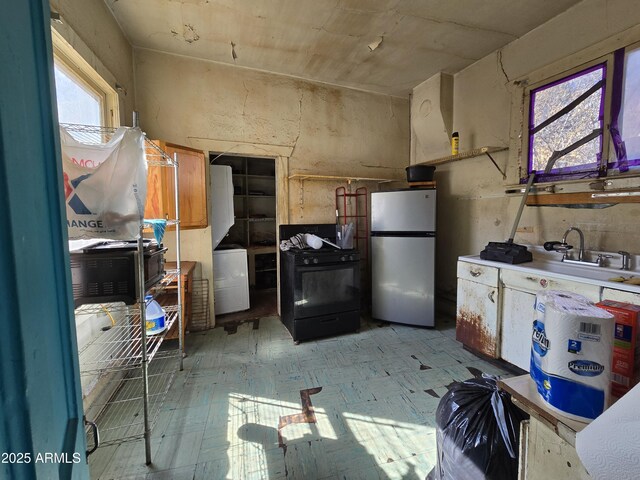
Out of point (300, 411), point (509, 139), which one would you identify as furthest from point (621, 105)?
point (300, 411)

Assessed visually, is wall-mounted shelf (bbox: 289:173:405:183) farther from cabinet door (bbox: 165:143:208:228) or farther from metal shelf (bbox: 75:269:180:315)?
metal shelf (bbox: 75:269:180:315)

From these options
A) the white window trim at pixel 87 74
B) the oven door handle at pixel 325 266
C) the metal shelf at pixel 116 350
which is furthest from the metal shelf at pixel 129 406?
the white window trim at pixel 87 74

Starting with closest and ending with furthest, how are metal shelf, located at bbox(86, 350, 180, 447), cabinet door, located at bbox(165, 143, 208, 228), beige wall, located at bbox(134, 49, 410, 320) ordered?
metal shelf, located at bbox(86, 350, 180, 447)
cabinet door, located at bbox(165, 143, 208, 228)
beige wall, located at bbox(134, 49, 410, 320)

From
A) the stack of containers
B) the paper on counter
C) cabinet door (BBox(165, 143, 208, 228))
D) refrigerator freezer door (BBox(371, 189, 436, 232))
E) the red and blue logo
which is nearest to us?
the paper on counter

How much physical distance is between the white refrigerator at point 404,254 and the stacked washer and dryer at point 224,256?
63.6 inches

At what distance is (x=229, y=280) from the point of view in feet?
10.6

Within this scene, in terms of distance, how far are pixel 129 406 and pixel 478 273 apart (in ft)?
9.01

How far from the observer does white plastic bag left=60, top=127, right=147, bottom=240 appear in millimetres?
1113

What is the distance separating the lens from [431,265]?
2.87 metres

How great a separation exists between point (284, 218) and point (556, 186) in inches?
99.8

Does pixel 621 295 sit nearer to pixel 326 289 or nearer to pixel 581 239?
pixel 581 239

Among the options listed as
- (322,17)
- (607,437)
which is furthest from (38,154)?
(322,17)

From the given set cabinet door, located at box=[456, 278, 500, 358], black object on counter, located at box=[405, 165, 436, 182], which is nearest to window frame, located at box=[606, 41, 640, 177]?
cabinet door, located at box=[456, 278, 500, 358]

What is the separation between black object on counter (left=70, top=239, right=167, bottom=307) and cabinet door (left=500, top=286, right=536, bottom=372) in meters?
2.45
